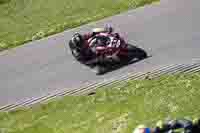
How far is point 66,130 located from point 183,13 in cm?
1446

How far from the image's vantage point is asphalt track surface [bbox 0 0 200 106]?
2723 centimetres

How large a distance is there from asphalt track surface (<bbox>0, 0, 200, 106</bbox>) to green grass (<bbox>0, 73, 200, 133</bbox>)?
1.89 meters

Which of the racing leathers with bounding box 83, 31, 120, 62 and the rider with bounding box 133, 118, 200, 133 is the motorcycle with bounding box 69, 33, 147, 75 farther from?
the rider with bounding box 133, 118, 200, 133

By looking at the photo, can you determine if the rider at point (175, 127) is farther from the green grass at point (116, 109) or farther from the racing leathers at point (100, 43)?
the racing leathers at point (100, 43)

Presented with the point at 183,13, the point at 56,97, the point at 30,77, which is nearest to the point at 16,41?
the point at 30,77

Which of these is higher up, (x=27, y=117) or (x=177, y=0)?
(x=177, y=0)

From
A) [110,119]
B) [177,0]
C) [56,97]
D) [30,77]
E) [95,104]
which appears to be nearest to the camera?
[110,119]

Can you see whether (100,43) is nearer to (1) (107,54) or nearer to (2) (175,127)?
(1) (107,54)

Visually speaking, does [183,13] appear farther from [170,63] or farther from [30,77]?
[30,77]

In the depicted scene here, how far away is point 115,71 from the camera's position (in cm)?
2725

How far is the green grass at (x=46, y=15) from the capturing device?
35000 mm

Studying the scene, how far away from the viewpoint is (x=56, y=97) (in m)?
26.0

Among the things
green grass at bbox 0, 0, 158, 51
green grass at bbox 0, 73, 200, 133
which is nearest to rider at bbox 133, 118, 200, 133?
green grass at bbox 0, 73, 200, 133

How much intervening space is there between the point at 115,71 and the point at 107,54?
1.27m
